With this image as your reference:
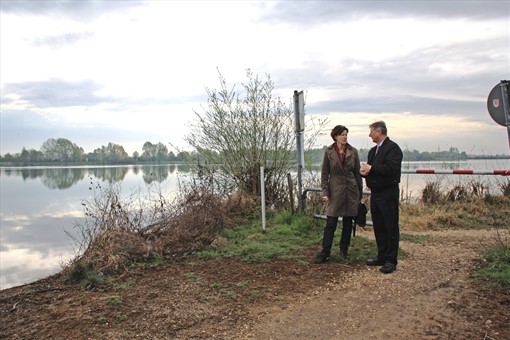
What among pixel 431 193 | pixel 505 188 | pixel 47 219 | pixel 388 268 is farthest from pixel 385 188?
pixel 47 219

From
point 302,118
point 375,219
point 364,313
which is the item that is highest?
point 302,118

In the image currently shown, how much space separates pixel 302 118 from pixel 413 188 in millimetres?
5439

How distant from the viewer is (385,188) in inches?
248

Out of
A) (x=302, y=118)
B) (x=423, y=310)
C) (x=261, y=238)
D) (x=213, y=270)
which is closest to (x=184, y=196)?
(x=261, y=238)

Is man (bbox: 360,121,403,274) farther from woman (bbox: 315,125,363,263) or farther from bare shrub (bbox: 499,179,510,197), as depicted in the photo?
bare shrub (bbox: 499,179,510,197)

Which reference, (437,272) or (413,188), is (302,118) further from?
(413,188)

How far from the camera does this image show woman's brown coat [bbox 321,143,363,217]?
6801 millimetres

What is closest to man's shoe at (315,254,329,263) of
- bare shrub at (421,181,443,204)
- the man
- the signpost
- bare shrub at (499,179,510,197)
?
the man

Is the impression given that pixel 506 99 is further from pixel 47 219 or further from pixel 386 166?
pixel 47 219

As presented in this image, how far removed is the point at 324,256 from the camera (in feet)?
22.2

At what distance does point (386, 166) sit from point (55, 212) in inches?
476

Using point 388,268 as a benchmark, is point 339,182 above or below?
above

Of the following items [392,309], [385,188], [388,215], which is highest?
[385,188]

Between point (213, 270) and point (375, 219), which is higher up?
point (375, 219)
